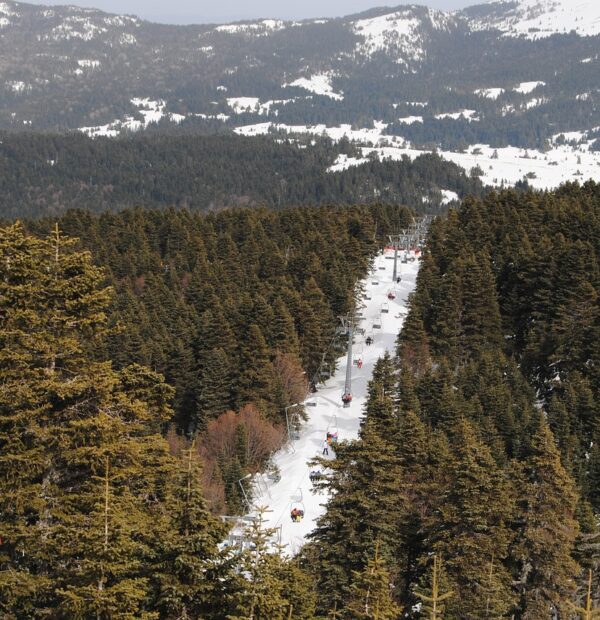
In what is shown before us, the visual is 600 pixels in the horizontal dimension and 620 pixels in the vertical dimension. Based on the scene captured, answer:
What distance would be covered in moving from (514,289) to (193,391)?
37.6m

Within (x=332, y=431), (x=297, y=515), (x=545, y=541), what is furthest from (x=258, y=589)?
(x=332, y=431)

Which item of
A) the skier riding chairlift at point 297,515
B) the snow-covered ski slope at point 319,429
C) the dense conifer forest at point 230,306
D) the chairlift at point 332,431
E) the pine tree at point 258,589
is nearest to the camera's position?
the pine tree at point 258,589

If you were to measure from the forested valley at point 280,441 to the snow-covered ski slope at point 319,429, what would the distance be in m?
2.92

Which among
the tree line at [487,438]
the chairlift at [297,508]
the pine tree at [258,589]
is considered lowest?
the chairlift at [297,508]

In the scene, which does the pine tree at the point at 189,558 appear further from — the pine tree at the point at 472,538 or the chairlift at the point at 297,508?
the chairlift at the point at 297,508

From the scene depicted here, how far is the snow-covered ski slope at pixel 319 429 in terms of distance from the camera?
54906mm

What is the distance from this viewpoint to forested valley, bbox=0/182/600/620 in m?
16.1

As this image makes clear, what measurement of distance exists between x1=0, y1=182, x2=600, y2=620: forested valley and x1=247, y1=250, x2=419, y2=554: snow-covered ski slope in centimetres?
292

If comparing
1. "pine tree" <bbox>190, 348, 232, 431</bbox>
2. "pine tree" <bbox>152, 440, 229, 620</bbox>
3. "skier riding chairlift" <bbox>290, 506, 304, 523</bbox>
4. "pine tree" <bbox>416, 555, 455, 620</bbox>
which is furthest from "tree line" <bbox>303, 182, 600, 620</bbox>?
"pine tree" <bbox>190, 348, 232, 431</bbox>

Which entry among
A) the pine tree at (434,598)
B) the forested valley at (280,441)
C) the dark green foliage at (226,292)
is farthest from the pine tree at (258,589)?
the dark green foliage at (226,292)

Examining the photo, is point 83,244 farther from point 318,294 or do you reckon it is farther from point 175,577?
point 175,577

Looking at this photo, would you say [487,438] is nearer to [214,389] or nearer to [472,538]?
[472,538]

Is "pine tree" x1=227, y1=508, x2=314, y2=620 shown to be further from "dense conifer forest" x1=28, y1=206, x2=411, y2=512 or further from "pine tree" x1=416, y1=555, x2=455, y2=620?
"dense conifer forest" x1=28, y1=206, x2=411, y2=512

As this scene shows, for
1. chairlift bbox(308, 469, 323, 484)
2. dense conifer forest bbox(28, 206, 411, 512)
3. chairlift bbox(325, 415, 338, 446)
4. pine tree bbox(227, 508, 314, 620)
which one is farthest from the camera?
dense conifer forest bbox(28, 206, 411, 512)
